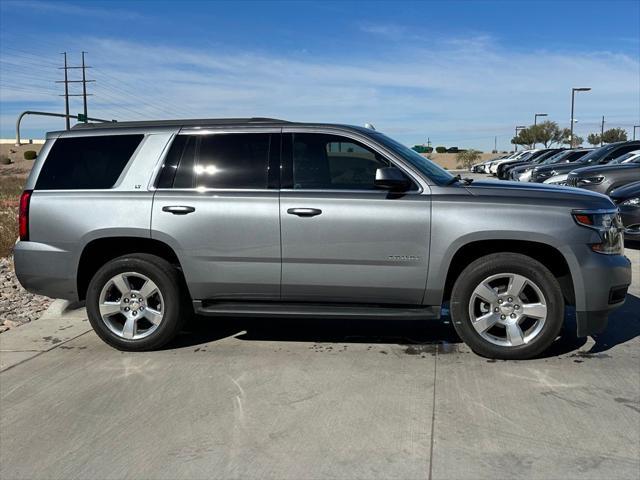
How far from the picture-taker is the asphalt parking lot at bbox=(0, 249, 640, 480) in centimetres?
338

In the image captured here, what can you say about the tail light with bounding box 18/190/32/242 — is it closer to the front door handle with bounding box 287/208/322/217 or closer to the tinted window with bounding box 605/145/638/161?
the front door handle with bounding box 287/208/322/217

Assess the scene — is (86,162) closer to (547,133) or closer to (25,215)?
(25,215)

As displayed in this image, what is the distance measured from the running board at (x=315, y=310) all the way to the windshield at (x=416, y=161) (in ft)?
3.58

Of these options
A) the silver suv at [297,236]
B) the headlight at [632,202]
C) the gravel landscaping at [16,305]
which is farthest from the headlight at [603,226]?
the headlight at [632,202]

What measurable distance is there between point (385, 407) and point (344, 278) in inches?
48.1

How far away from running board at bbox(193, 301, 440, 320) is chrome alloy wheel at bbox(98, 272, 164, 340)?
1.25 ft

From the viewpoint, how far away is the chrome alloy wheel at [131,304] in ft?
17.2

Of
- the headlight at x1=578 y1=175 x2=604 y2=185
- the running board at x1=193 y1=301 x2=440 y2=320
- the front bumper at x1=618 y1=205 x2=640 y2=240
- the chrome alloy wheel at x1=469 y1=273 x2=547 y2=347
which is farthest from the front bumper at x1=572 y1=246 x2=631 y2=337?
the headlight at x1=578 y1=175 x2=604 y2=185

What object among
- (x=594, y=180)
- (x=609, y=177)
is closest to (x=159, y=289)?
(x=594, y=180)

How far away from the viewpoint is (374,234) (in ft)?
15.9

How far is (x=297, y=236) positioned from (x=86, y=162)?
81.5 inches

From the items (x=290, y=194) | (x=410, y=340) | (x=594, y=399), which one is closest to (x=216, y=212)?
(x=290, y=194)

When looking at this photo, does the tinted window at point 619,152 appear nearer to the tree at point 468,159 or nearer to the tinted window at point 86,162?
the tinted window at point 86,162

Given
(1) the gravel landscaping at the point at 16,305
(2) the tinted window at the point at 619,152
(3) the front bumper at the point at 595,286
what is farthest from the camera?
(2) the tinted window at the point at 619,152
